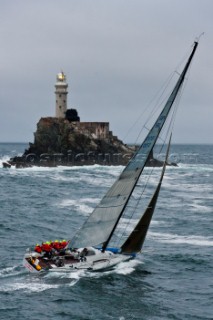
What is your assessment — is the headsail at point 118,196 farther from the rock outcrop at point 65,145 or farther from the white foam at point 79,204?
the rock outcrop at point 65,145

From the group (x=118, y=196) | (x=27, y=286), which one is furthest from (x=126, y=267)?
(x=27, y=286)

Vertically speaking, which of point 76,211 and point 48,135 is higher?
point 48,135

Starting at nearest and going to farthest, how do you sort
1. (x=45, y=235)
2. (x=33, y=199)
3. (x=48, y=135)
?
(x=45, y=235) < (x=33, y=199) < (x=48, y=135)

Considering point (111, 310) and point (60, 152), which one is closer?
point (111, 310)

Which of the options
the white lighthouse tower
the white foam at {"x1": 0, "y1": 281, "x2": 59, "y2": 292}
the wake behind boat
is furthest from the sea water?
the white lighthouse tower

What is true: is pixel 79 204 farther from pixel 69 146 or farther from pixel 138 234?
pixel 69 146

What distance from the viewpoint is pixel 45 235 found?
43156mm

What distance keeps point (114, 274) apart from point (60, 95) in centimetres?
10338

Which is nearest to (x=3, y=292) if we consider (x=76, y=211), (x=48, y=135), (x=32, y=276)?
(x=32, y=276)

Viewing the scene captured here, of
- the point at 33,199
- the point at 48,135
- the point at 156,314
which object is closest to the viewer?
the point at 156,314

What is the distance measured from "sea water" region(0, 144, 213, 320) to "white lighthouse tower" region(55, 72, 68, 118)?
226 ft

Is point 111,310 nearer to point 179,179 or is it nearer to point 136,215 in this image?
point 136,215

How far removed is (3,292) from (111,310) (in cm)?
551

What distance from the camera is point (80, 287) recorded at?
2931 cm
